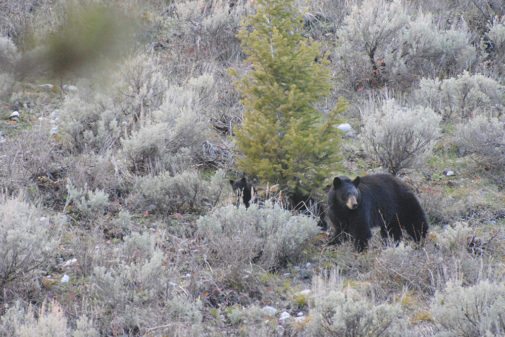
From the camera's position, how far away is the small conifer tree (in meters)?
6.93

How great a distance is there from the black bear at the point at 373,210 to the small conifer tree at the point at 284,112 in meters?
0.73

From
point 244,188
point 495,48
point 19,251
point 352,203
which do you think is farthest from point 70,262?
point 495,48

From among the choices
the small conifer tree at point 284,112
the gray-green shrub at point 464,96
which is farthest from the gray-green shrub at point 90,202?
the gray-green shrub at point 464,96

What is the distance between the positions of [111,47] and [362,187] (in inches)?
176

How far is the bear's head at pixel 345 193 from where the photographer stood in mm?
5967

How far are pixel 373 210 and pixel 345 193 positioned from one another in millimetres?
650

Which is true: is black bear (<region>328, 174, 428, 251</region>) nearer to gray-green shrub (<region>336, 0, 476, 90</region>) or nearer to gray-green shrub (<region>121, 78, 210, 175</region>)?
gray-green shrub (<region>121, 78, 210, 175</region>)

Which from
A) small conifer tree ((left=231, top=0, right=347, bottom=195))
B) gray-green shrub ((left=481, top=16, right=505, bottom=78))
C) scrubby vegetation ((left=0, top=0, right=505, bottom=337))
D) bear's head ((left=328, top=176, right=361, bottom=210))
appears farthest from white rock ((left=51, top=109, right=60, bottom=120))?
gray-green shrub ((left=481, top=16, right=505, bottom=78))

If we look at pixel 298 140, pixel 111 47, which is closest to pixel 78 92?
pixel 111 47

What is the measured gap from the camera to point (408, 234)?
22.2 ft

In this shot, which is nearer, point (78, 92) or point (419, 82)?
point (78, 92)

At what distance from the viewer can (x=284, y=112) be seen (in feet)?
23.1

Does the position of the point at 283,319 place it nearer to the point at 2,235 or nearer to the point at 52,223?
the point at 2,235

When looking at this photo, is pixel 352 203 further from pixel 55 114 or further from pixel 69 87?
pixel 69 87
